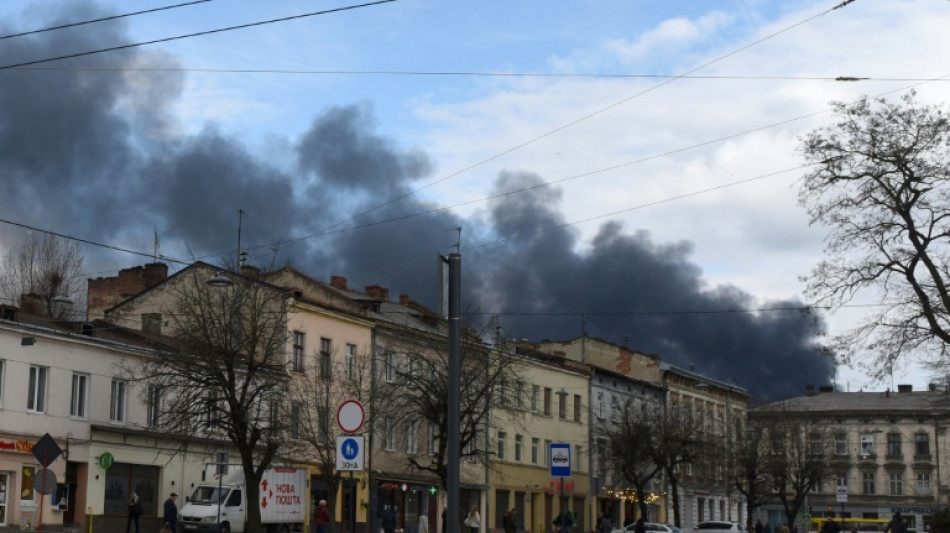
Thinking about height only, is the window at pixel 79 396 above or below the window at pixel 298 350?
below

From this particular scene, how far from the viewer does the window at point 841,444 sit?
11636 centimetres

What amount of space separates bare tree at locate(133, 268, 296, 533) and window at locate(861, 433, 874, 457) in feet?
255

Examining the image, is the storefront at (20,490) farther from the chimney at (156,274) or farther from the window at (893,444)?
the window at (893,444)

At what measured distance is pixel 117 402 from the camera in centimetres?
4978

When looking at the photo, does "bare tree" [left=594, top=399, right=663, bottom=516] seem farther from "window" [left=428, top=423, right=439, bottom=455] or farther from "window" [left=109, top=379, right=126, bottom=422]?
"window" [left=109, top=379, right=126, bottom=422]

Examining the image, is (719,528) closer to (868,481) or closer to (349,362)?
(349,362)

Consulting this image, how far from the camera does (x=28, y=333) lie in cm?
4550

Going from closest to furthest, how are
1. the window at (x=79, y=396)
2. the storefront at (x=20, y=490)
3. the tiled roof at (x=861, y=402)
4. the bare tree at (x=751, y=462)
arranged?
1. the storefront at (x=20, y=490)
2. the window at (x=79, y=396)
3. the bare tree at (x=751, y=462)
4. the tiled roof at (x=861, y=402)

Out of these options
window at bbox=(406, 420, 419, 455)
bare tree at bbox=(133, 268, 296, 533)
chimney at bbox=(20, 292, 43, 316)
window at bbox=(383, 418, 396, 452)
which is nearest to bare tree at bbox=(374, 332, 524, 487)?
window at bbox=(383, 418, 396, 452)

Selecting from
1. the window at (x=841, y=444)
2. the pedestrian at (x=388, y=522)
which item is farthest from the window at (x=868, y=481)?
the pedestrian at (x=388, y=522)

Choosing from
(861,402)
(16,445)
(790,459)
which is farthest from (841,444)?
(16,445)

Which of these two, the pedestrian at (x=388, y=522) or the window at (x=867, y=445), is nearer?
the pedestrian at (x=388, y=522)

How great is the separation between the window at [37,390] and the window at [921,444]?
86.4 meters

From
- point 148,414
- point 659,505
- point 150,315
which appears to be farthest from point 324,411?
point 659,505
